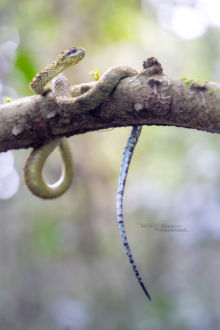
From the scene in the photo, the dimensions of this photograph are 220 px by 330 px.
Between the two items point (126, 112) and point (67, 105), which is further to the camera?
point (67, 105)

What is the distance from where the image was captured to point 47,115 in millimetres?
1710

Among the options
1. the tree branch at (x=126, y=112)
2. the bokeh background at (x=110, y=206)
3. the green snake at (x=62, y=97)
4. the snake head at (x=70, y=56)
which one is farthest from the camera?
the bokeh background at (x=110, y=206)

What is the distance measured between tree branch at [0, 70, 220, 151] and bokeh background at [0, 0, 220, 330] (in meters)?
0.94

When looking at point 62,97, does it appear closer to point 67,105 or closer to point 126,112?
point 67,105

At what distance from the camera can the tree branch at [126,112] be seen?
4.33 ft

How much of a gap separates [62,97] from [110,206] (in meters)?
4.22

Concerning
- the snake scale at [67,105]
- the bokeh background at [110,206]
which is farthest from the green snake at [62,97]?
the bokeh background at [110,206]

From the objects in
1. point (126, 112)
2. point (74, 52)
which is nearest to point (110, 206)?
point (74, 52)

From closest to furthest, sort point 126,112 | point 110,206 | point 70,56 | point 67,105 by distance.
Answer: point 126,112 < point 67,105 < point 70,56 < point 110,206

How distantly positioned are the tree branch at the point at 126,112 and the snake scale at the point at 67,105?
1.4 inches

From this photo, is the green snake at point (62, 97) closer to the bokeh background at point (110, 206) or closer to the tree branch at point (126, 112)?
the tree branch at point (126, 112)

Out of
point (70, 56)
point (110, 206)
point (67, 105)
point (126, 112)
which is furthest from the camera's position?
point (110, 206)

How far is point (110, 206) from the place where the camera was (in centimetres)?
575

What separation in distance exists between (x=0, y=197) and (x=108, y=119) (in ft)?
16.1
